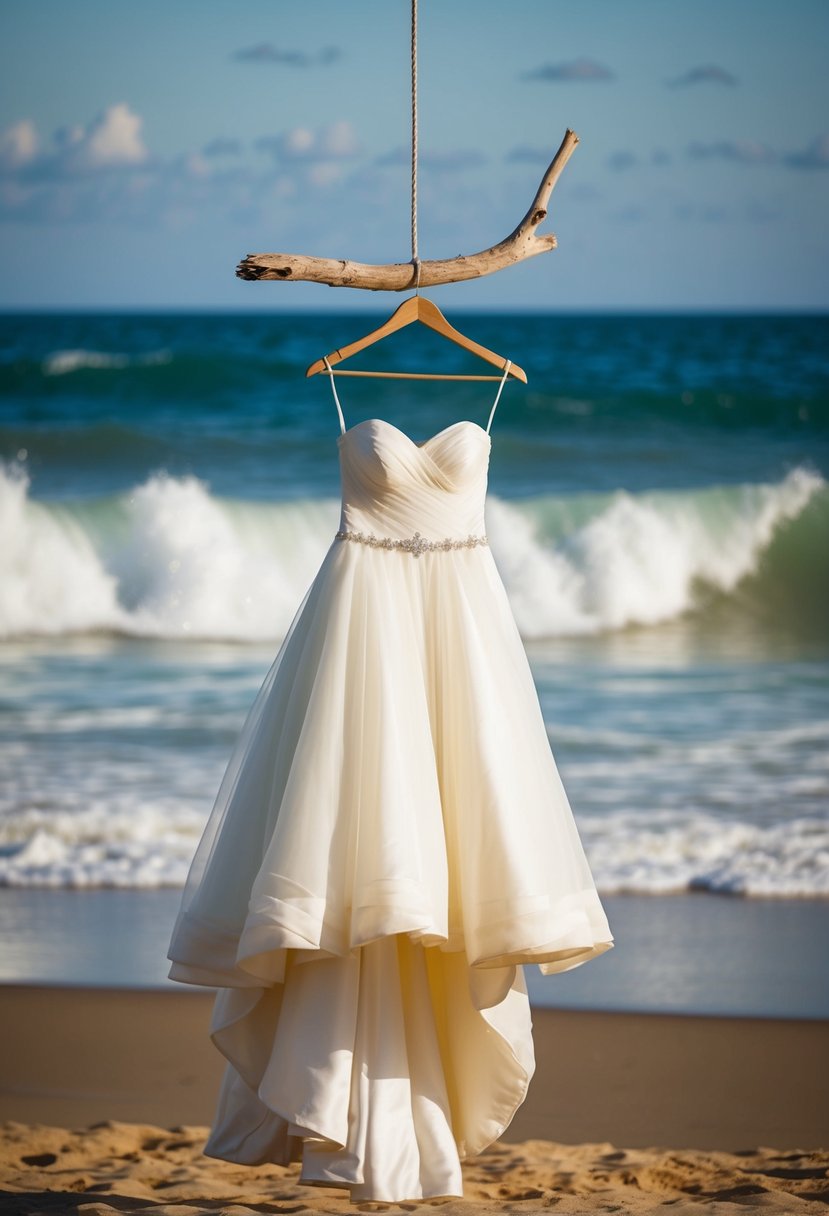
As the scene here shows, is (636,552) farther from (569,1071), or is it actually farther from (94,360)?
(569,1071)

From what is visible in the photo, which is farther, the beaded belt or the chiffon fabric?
the beaded belt

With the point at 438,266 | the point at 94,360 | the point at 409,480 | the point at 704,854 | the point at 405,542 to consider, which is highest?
the point at 94,360

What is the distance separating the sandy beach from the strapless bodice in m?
1.41

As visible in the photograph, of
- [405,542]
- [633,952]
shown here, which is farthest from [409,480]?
[633,952]

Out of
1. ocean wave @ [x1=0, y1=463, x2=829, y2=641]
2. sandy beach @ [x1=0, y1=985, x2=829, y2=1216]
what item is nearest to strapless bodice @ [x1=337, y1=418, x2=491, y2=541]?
sandy beach @ [x1=0, y1=985, x2=829, y2=1216]

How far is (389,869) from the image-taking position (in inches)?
97.6

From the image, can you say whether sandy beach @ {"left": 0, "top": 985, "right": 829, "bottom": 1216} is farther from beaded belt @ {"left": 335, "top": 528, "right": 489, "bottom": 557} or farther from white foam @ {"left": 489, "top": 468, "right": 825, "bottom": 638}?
white foam @ {"left": 489, "top": 468, "right": 825, "bottom": 638}

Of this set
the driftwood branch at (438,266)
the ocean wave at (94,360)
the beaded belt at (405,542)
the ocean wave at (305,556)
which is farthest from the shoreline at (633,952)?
the ocean wave at (94,360)

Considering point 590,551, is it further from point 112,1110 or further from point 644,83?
point 112,1110

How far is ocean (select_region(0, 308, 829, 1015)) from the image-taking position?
6.21m

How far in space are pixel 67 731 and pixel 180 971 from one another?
200 inches

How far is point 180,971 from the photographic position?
8.68 feet

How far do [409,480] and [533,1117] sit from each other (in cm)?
193

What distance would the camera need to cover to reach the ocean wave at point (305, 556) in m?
9.22
